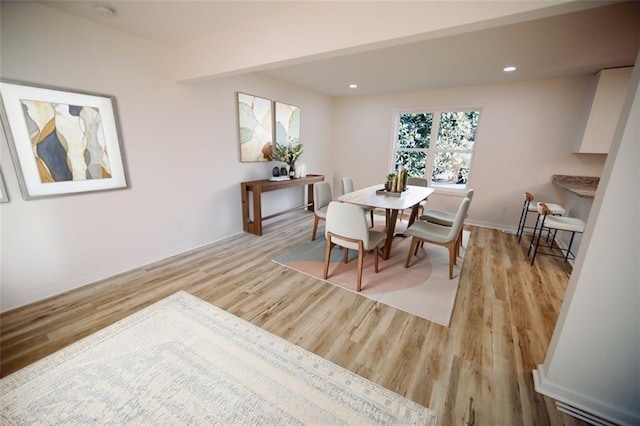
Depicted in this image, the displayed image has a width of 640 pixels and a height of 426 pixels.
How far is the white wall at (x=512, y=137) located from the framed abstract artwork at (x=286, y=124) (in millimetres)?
1768

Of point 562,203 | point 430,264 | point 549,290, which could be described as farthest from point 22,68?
point 562,203

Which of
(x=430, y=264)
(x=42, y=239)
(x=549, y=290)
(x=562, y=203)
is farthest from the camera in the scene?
(x=562, y=203)

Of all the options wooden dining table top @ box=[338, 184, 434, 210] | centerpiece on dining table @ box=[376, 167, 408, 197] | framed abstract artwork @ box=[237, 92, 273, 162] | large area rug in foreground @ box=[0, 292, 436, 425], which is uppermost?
framed abstract artwork @ box=[237, 92, 273, 162]

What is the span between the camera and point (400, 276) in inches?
108

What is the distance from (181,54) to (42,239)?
2263mm

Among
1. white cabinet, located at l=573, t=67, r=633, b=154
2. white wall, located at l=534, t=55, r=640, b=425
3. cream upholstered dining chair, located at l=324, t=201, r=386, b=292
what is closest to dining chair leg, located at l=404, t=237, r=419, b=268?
cream upholstered dining chair, located at l=324, t=201, r=386, b=292

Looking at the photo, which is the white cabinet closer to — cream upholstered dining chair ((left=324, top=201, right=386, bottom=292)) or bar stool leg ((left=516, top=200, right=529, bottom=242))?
bar stool leg ((left=516, top=200, right=529, bottom=242))

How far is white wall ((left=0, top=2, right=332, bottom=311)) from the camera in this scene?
1986mm

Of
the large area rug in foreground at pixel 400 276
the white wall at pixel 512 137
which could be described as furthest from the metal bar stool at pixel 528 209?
the large area rug in foreground at pixel 400 276

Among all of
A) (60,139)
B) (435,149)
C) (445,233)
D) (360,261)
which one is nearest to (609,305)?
(445,233)

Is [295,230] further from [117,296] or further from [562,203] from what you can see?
[562,203]

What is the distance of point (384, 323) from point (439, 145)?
4.07m

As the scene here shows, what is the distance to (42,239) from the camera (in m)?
2.16

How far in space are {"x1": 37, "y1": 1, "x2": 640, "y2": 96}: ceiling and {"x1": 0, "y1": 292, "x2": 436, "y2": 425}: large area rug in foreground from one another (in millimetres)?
2355
